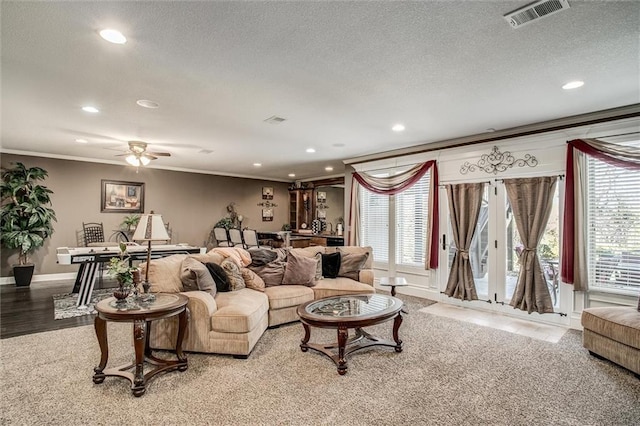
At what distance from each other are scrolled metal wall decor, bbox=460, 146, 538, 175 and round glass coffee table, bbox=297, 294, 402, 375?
2.74 metres

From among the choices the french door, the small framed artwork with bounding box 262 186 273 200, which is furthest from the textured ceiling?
the small framed artwork with bounding box 262 186 273 200

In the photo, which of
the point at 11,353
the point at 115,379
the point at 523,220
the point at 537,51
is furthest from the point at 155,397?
the point at 523,220

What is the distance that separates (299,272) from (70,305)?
3611 mm

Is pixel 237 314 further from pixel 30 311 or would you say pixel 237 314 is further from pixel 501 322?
pixel 30 311

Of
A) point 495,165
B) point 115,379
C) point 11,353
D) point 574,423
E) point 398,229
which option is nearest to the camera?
point 574,423

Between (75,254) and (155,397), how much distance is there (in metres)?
3.20

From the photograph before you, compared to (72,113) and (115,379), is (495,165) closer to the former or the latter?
(115,379)

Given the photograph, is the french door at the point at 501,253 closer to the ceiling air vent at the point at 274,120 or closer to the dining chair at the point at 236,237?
the ceiling air vent at the point at 274,120

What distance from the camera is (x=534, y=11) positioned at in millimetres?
2051

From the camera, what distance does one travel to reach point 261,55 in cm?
264

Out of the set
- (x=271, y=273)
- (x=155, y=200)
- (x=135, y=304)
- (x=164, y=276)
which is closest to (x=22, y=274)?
(x=155, y=200)

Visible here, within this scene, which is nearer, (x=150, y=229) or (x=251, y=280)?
(x=150, y=229)

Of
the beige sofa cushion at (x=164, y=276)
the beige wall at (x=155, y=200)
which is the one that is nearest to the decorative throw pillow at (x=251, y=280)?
the beige sofa cushion at (x=164, y=276)

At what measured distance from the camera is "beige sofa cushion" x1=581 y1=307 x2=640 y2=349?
2.94 meters
